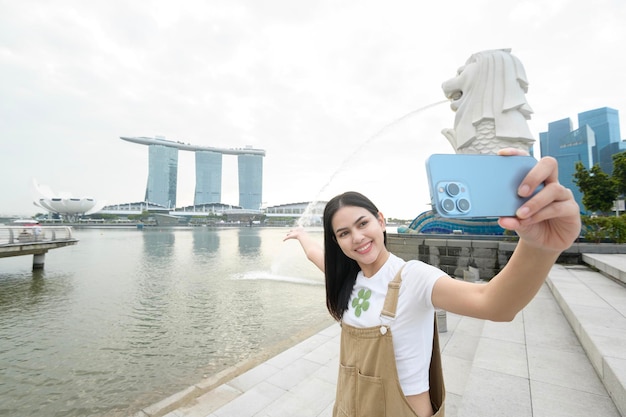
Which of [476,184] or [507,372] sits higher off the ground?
[476,184]

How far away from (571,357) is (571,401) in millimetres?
1098

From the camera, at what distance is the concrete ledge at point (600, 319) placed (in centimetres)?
248

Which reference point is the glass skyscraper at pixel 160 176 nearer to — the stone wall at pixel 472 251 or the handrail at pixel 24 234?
the handrail at pixel 24 234

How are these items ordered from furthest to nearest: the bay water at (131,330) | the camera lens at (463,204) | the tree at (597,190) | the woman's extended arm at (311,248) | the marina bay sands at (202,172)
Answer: the marina bay sands at (202,172), the tree at (597,190), the bay water at (131,330), the woman's extended arm at (311,248), the camera lens at (463,204)

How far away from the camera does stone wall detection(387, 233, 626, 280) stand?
8391mm

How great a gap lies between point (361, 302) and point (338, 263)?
0.26 meters

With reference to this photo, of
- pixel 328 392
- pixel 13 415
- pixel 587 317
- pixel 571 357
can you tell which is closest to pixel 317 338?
pixel 328 392

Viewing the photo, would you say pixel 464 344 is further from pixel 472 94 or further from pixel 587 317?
pixel 472 94

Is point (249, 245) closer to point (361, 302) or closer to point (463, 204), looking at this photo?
point (361, 302)

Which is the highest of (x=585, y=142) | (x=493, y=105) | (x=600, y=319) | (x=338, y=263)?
(x=585, y=142)

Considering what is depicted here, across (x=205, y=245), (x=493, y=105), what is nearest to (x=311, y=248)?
(x=493, y=105)

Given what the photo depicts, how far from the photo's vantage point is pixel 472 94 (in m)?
13.7

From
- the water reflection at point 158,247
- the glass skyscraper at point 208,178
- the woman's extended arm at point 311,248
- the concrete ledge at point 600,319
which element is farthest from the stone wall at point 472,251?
the glass skyscraper at point 208,178

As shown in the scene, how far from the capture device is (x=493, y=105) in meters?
13.2
